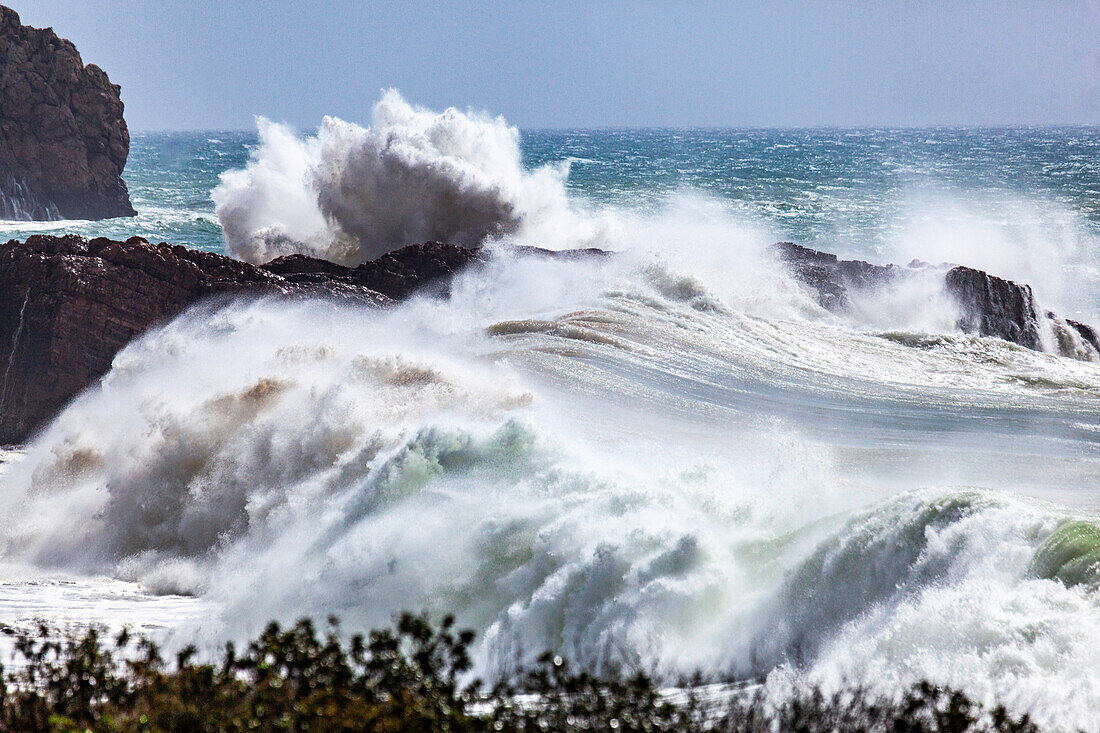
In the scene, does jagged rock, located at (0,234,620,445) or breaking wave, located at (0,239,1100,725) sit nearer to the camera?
breaking wave, located at (0,239,1100,725)

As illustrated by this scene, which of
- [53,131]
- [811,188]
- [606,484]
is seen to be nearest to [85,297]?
[606,484]

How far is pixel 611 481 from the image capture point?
8.66m

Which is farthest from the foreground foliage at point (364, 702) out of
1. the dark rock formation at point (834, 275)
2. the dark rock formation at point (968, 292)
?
the dark rock formation at point (834, 275)

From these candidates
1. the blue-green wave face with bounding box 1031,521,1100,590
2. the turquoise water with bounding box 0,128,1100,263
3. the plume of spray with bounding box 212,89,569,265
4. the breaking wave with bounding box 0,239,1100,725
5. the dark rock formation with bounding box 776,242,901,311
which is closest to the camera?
the blue-green wave face with bounding box 1031,521,1100,590

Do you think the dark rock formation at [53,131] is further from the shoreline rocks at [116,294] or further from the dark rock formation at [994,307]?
the dark rock formation at [994,307]

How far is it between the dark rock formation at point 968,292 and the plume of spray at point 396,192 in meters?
7.96

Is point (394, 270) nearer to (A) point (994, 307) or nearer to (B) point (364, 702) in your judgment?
(A) point (994, 307)

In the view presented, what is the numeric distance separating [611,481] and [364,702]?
4.86 m

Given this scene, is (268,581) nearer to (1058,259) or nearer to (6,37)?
(1058,259)

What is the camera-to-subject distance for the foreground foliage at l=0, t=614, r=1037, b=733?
3865 mm

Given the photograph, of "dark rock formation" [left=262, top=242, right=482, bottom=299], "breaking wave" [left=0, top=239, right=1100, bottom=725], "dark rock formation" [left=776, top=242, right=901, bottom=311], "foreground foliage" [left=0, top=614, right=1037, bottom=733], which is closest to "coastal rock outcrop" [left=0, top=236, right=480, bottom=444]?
"dark rock formation" [left=262, top=242, right=482, bottom=299]

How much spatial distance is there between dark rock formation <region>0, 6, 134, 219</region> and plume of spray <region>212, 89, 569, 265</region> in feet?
44.6

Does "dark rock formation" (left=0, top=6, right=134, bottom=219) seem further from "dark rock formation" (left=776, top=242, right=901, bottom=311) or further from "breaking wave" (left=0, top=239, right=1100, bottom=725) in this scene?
"dark rock formation" (left=776, top=242, right=901, bottom=311)

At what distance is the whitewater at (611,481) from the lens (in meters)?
6.52
